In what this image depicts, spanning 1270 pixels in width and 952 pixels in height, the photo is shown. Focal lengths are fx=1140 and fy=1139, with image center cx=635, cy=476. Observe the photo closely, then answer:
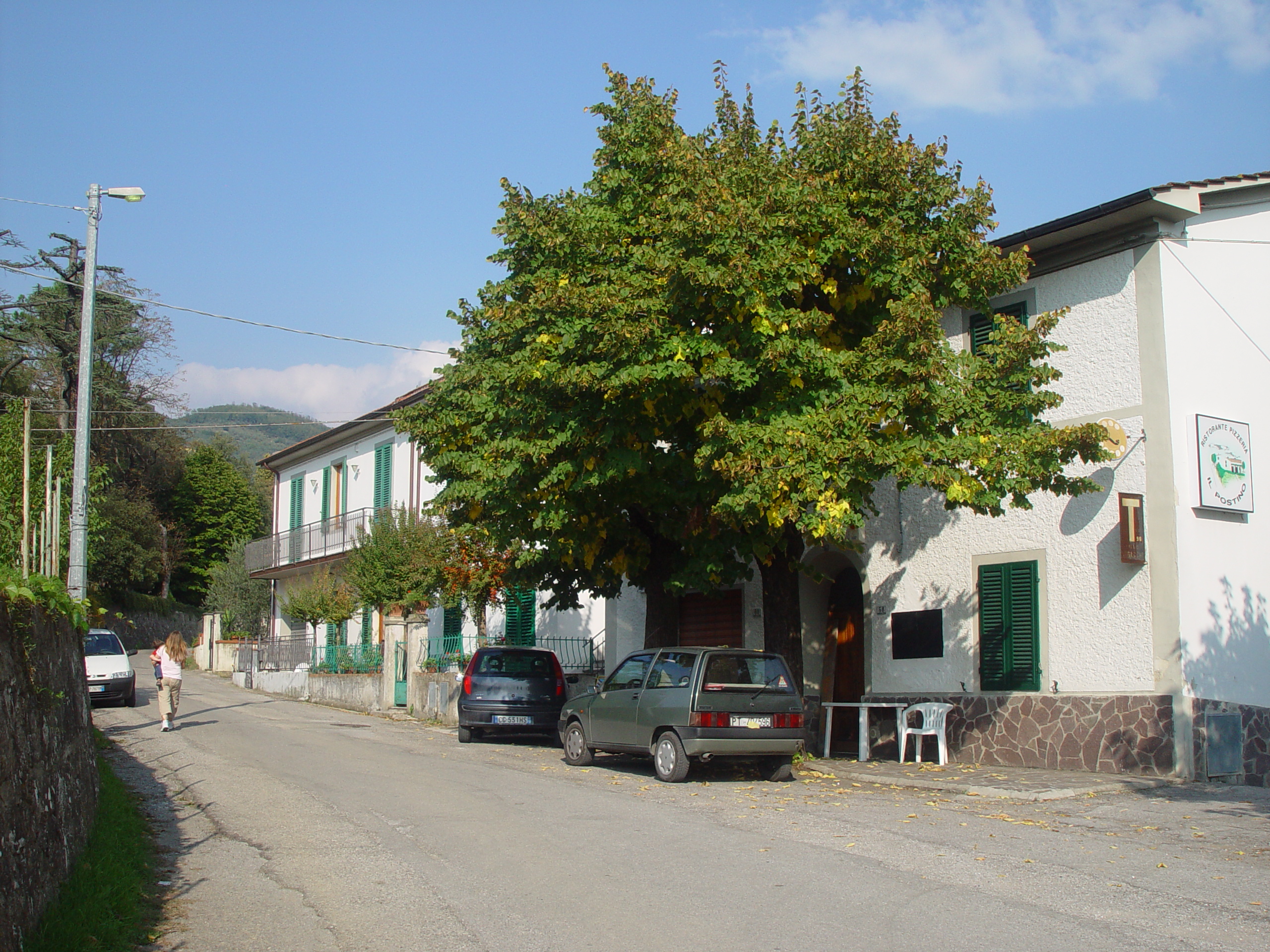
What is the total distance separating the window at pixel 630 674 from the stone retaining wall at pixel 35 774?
7.00m

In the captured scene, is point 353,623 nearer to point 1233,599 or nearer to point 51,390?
point 51,390

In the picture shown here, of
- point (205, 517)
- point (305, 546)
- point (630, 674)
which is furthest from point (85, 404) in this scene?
point (205, 517)

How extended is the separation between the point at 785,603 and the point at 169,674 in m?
10.1

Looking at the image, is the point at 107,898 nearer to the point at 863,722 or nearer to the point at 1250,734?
the point at 863,722

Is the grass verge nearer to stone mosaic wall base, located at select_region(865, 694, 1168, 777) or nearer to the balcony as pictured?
stone mosaic wall base, located at select_region(865, 694, 1168, 777)

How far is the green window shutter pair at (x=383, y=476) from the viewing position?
3297 centimetres

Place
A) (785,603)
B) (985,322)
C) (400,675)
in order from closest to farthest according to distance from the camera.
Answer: (785,603) < (985,322) < (400,675)

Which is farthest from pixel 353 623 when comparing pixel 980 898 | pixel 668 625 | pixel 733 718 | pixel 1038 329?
pixel 980 898

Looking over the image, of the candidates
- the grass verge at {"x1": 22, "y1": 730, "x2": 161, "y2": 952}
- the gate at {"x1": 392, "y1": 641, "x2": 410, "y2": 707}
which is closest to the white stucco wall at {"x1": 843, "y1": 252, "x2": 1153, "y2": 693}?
the grass verge at {"x1": 22, "y1": 730, "x2": 161, "y2": 952}

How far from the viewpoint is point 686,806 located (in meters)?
11.0

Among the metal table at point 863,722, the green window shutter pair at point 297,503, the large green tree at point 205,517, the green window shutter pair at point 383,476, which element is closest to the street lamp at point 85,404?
the metal table at point 863,722

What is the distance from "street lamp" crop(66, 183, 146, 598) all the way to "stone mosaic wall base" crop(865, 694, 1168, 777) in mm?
12751

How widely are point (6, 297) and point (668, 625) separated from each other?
37.3 meters

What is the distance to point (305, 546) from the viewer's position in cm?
3728
